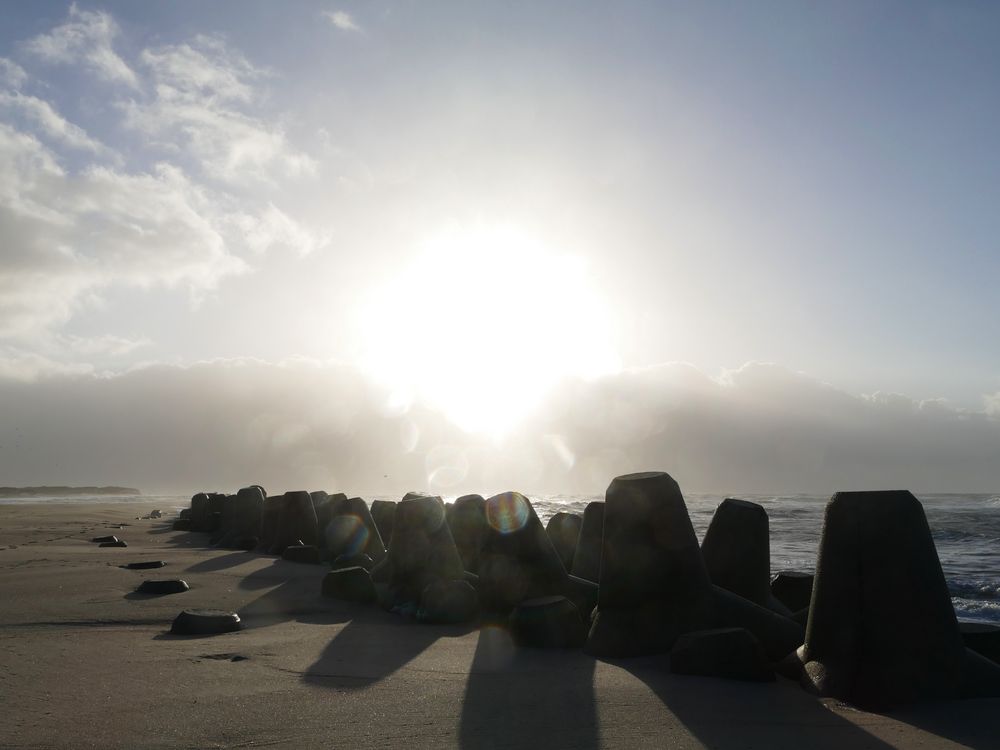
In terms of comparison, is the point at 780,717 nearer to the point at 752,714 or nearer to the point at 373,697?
the point at 752,714

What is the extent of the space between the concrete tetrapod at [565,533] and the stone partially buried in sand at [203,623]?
5.54 meters

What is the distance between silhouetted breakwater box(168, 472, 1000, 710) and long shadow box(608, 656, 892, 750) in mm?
187

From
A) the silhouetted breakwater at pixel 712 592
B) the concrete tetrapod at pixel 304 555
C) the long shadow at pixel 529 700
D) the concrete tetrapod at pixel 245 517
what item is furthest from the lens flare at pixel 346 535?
the long shadow at pixel 529 700

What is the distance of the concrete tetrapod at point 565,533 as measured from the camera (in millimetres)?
11672

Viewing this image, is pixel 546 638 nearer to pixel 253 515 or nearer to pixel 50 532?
pixel 253 515

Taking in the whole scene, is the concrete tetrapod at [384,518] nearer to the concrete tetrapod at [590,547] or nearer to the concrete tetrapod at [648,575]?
the concrete tetrapod at [590,547]

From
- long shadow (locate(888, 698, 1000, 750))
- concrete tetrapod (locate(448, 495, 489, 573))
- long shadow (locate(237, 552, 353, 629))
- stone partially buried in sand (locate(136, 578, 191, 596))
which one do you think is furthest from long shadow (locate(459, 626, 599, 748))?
stone partially buried in sand (locate(136, 578, 191, 596))

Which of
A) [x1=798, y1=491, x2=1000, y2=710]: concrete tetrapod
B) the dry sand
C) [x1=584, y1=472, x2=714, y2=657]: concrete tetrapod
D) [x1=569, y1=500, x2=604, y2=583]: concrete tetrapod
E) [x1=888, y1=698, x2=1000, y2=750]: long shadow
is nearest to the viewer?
the dry sand

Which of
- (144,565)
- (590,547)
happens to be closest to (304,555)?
(144,565)

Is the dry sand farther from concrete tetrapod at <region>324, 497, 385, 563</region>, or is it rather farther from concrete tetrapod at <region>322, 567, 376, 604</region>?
concrete tetrapod at <region>324, 497, 385, 563</region>

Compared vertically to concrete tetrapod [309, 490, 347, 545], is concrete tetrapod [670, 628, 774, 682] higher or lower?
lower

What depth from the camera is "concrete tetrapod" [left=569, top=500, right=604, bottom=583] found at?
948 centimetres

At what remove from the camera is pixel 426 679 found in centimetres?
517

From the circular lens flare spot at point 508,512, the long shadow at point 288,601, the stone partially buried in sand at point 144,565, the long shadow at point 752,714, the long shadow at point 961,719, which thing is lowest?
the long shadow at point 961,719
